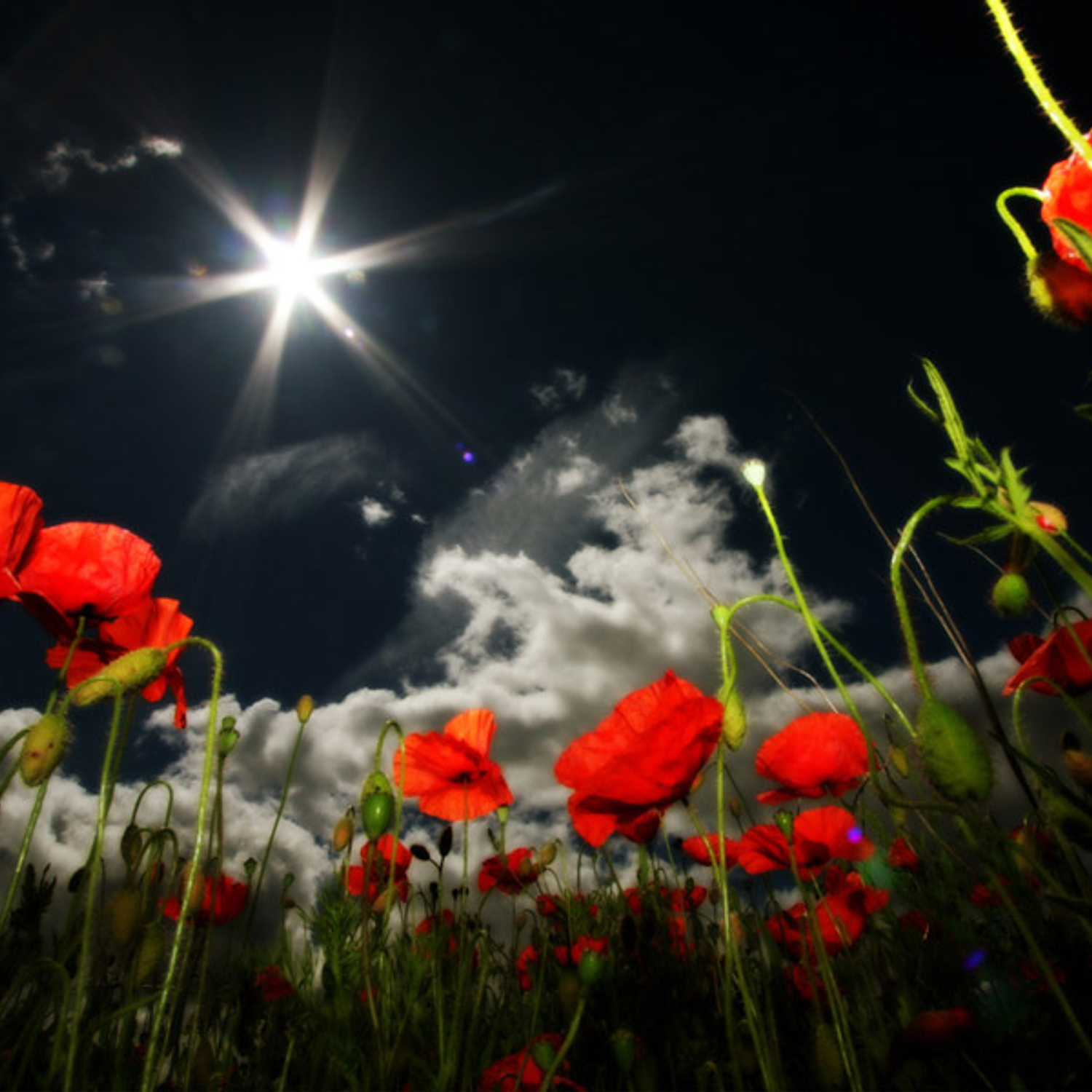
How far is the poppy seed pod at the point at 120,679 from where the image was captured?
1.45m

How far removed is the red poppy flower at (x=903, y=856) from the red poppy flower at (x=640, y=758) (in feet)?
3.71

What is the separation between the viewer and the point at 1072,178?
1.06m

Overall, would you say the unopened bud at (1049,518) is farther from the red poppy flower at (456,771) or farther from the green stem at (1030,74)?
the red poppy flower at (456,771)

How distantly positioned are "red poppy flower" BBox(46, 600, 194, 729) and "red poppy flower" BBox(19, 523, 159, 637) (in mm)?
96

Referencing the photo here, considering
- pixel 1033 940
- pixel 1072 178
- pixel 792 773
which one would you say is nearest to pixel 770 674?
pixel 792 773

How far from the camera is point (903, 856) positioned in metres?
2.60

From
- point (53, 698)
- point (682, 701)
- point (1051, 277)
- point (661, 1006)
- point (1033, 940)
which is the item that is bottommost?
point (1033, 940)

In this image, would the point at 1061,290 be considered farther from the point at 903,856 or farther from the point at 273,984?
the point at 273,984

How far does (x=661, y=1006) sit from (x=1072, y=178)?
2.38 metres

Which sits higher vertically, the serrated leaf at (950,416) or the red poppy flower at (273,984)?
the serrated leaf at (950,416)

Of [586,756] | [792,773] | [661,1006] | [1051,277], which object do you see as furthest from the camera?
[661,1006]

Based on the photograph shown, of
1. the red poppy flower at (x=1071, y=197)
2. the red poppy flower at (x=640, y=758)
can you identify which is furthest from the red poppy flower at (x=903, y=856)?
the red poppy flower at (x=1071, y=197)

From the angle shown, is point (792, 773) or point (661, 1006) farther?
point (661, 1006)

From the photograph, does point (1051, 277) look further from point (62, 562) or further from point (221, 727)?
point (221, 727)
